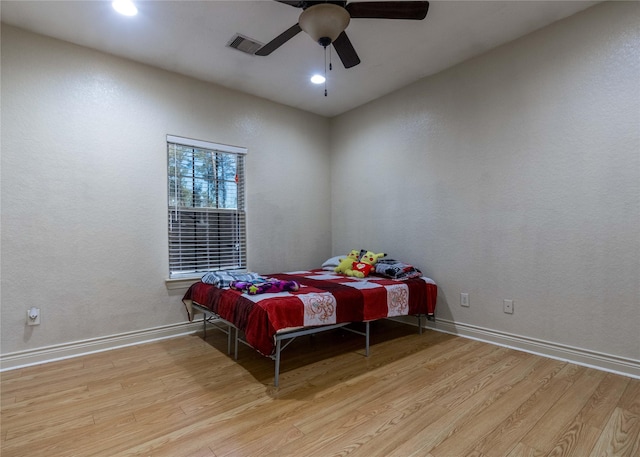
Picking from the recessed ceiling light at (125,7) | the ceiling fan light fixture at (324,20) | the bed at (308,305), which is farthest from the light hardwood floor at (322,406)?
the recessed ceiling light at (125,7)

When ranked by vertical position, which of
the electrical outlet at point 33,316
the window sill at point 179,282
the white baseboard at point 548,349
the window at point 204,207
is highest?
the window at point 204,207

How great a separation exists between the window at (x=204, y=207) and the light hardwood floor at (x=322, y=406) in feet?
3.43

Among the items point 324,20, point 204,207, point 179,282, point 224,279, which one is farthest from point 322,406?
point 204,207

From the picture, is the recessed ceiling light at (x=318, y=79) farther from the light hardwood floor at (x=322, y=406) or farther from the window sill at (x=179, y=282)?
the light hardwood floor at (x=322, y=406)

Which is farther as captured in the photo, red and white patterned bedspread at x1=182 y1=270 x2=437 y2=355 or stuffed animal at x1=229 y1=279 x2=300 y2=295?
stuffed animal at x1=229 y1=279 x2=300 y2=295

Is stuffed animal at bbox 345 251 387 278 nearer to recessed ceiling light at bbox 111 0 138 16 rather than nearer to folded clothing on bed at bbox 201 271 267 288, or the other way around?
folded clothing on bed at bbox 201 271 267 288

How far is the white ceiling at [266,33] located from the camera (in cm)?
239

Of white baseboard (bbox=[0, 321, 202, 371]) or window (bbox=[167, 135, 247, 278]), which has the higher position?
window (bbox=[167, 135, 247, 278])

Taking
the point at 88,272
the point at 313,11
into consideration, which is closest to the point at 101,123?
the point at 88,272

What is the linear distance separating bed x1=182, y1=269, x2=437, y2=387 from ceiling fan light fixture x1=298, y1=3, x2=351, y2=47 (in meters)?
1.82

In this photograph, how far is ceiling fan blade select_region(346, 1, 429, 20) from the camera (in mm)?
1957

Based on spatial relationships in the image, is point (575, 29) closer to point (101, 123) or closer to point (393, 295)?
point (393, 295)

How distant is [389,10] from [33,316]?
3.55 metres

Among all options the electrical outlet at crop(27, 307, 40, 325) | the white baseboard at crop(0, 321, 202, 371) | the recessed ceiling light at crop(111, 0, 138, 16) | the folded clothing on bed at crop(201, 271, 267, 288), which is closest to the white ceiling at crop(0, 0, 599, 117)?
the recessed ceiling light at crop(111, 0, 138, 16)
